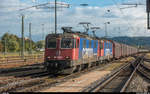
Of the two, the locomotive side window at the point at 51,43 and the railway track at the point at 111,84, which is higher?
the locomotive side window at the point at 51,43

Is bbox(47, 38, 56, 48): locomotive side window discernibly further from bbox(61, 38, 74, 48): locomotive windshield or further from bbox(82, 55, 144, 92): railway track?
bbox(82, 55, 144, 92): railway track

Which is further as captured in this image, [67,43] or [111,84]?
[67,43]

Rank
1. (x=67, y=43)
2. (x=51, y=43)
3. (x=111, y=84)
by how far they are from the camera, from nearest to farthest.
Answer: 1. (x=111, y=84)
2. (x=67, y=43)
3. (x=51, y=43)

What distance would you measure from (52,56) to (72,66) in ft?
5.61

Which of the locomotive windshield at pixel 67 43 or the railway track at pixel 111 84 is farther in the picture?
the locomotive windshield at pixel 67 43

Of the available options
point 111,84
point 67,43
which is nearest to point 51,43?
point 67,43

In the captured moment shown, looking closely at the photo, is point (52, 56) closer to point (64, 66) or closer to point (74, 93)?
point (64, 66)

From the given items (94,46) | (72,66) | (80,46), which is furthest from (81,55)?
(94,46)

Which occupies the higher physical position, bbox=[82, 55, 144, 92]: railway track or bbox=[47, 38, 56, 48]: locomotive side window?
bbox=[47, 38, 56, 48]: locomotive side window

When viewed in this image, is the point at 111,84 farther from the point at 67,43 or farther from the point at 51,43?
the point at 51,43

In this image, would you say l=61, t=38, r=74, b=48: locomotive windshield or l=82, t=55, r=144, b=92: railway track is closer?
l=82, t=55, r=144, b=92: railway track

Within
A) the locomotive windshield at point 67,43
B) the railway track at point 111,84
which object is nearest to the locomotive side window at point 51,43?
the locomotive windshield at point 67,43

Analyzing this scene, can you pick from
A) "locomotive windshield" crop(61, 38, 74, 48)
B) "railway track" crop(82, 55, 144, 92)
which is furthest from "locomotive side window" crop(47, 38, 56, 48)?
"railway track" crop(82, 55, 144, 92)

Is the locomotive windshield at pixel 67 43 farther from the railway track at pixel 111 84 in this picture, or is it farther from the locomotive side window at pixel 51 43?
the railway track at pixel 111 84
